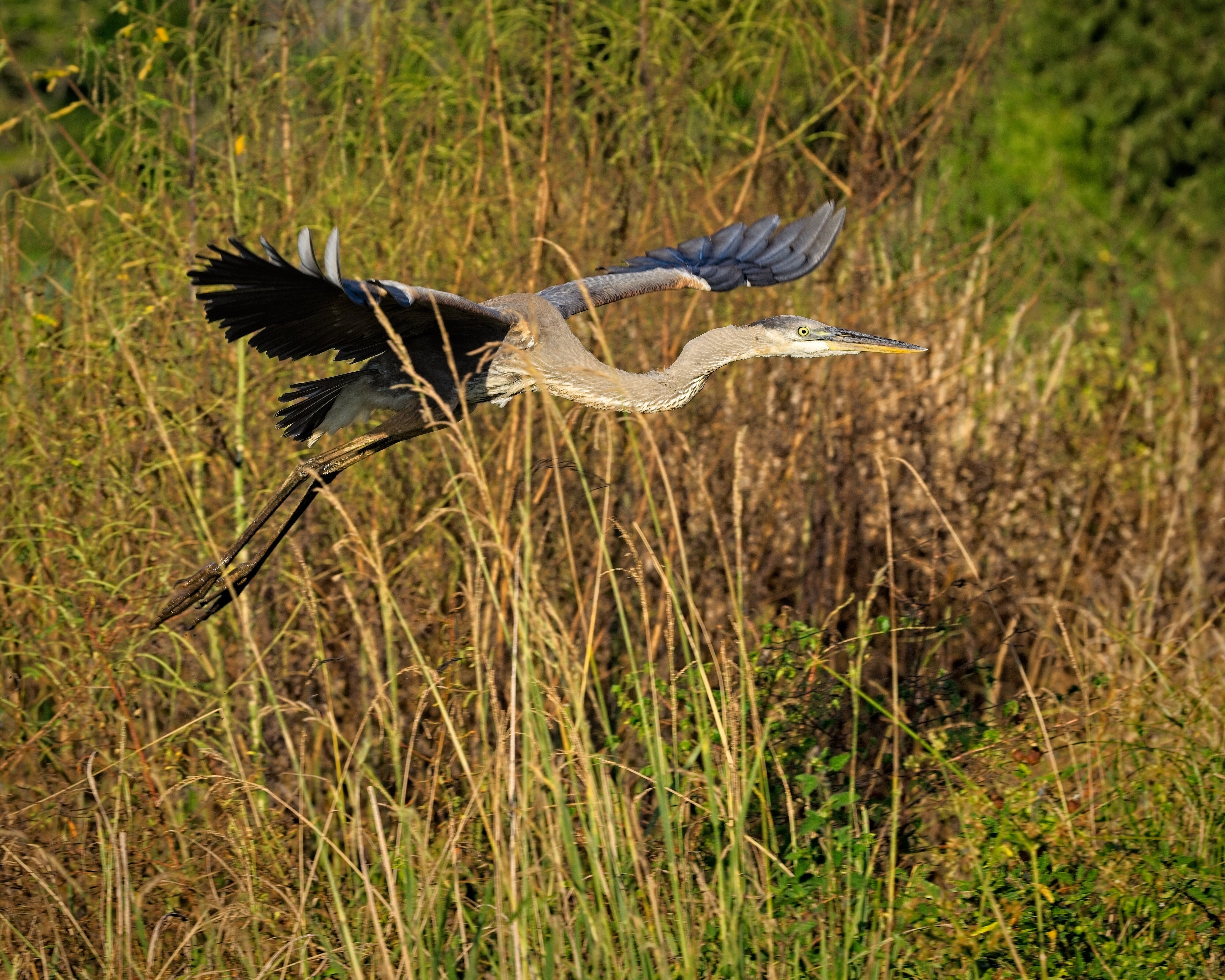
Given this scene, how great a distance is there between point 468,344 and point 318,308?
92 centimetres

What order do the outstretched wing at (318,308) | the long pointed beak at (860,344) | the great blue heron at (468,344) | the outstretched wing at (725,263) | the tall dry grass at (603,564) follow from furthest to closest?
the outstretched wing at (725,263) → the long pointed beak at (860,344) → the great blue heron at (468,344) → the outstretched wing at (318,308) → the tall dry grass at (603,564)

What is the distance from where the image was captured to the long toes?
426 centimetres

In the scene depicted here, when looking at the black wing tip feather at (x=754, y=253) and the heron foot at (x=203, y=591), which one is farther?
the black wing tip feather at (x=754, y=253)

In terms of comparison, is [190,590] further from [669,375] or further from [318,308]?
[669,375]

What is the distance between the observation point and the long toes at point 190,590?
168 inches

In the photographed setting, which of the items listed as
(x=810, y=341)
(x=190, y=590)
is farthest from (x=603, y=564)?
(x=190, y=590)

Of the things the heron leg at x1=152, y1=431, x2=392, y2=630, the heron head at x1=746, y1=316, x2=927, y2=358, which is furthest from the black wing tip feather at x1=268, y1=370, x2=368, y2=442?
the heron head at x1=746, y1=316, x2=927, y2=358

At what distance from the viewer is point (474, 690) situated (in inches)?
123

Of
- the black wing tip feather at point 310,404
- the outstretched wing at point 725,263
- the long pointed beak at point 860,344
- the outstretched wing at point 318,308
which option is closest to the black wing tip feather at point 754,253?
the outstretched wing at point 725,263

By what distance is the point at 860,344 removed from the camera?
4.85 metres

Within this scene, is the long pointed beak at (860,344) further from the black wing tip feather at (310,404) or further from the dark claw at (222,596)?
the dark claw at (222,596)

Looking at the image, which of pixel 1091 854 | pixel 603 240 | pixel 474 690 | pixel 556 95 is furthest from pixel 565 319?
pixel 1091 854

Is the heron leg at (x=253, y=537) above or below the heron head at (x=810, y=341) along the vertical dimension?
below

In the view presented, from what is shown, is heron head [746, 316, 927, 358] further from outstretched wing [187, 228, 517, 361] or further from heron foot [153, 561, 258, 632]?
heron foot [153, 561, 258, 632]
